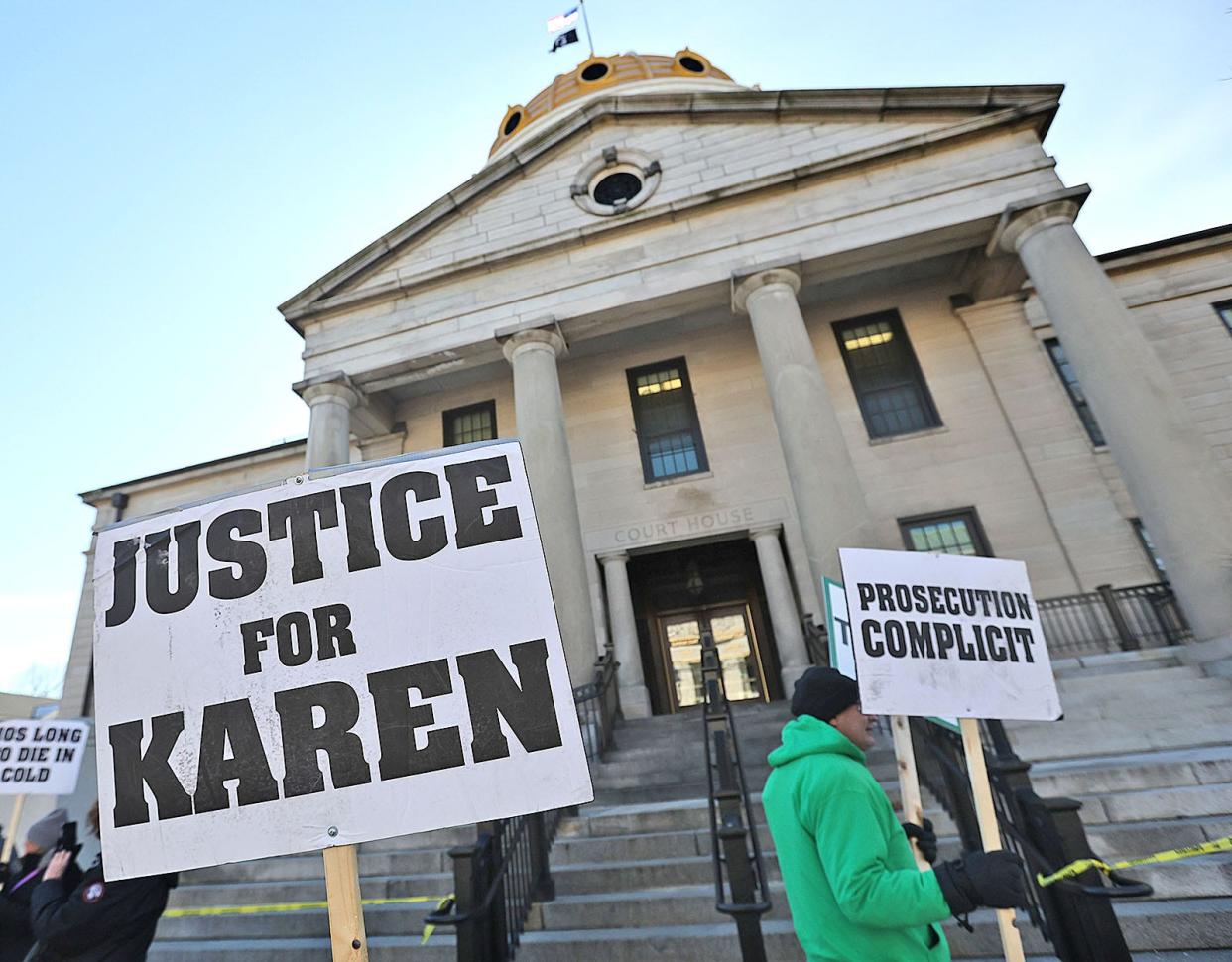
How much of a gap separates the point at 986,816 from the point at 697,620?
39.7 ft

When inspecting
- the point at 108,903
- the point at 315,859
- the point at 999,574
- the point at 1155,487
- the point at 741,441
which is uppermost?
the point at 741,441

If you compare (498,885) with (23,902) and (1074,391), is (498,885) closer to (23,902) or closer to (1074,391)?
(23,902)

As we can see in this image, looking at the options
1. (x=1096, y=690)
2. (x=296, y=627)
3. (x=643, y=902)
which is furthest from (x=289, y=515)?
(x=1096, y=690)

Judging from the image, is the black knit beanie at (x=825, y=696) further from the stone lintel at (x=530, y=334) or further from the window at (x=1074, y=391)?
the window at (x=1074, y=391)

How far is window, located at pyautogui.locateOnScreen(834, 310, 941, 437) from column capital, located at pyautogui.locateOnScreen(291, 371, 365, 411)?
11.6 meters

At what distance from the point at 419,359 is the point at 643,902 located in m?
11.5

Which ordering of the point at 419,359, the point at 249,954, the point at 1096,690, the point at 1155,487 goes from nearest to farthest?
the point at 249,954
the point at 1096,690
the point at 1155,487
the point at 419,359

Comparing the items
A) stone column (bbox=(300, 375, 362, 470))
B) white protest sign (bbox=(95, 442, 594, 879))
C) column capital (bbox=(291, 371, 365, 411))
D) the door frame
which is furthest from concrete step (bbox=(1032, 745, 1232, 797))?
column capital (bbox=(291, 371, 365, 411))

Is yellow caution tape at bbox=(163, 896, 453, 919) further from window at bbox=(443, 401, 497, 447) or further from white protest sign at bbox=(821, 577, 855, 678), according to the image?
window at bbox=(443, 401, 497, 447)

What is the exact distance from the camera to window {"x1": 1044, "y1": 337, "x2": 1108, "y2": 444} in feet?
42.3

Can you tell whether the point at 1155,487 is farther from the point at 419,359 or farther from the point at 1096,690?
Result: the point at 419,359

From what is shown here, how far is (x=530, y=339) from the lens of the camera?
42.6 feet

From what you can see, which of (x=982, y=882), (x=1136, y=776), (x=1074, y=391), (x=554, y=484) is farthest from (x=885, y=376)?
(x=982, y=882)

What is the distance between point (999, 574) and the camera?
392 cm
